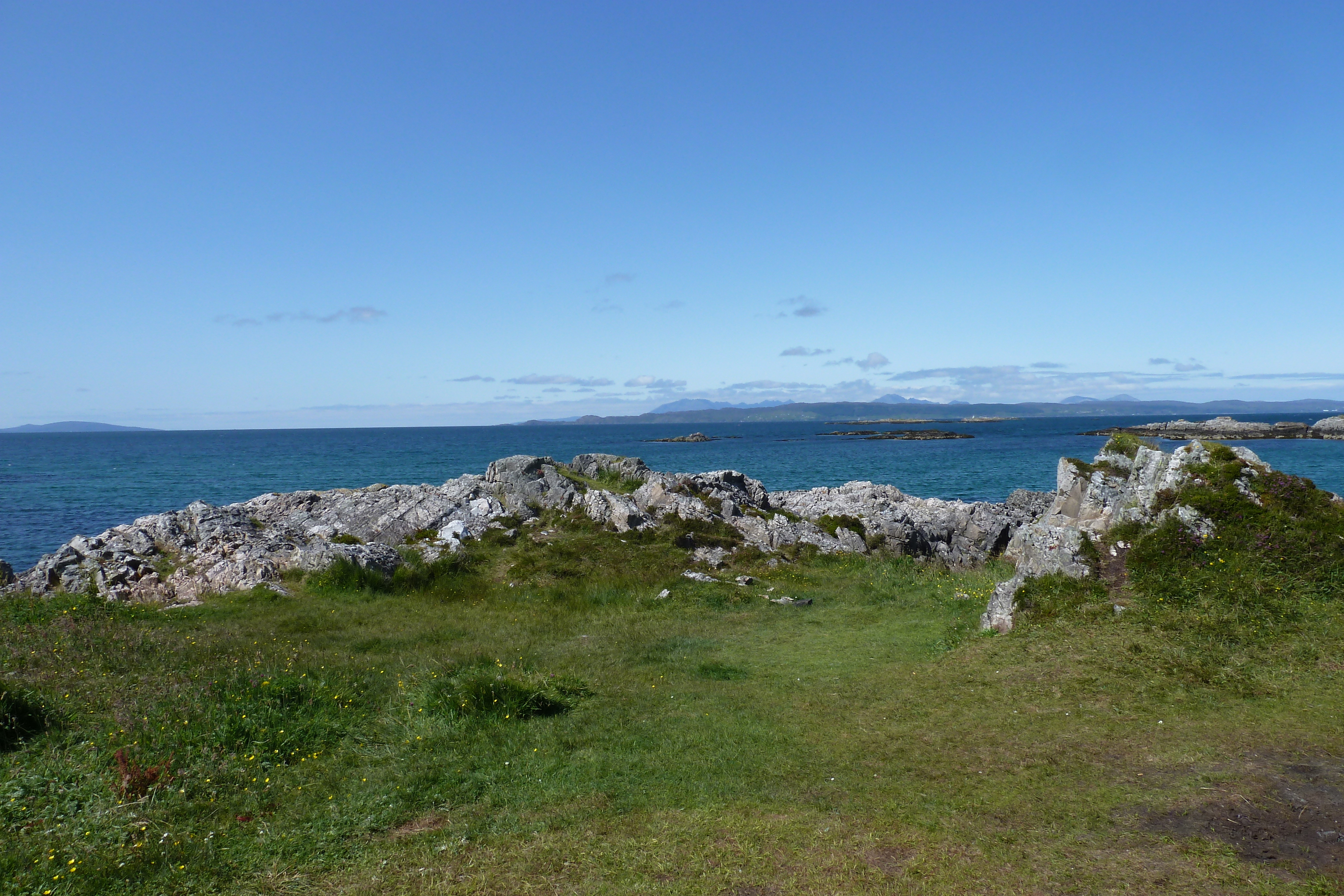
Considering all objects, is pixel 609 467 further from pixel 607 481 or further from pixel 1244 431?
pixel 1244 431

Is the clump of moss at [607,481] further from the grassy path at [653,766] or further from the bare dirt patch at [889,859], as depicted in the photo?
the bare dirt patch at [889,859]

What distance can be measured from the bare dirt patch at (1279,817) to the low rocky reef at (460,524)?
19.2 m

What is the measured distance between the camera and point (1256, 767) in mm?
10758

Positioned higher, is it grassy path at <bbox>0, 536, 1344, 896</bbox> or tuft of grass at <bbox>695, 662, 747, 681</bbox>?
grassy path at <bbox>0, 536, 1344, 896</bbox>

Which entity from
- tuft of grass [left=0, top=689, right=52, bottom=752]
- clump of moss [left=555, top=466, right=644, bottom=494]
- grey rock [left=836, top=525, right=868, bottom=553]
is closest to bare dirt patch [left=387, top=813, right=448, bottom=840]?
tuft of grass [left=0, top=689, right=52, bottom=752]

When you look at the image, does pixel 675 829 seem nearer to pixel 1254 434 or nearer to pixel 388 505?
pixel 388 505

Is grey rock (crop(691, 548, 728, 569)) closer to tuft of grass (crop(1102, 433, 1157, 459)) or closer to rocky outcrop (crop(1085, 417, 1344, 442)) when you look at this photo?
tuft of grass (crop(1102, 433, 1157, 459))

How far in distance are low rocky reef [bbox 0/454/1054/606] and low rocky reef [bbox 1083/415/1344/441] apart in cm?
13318

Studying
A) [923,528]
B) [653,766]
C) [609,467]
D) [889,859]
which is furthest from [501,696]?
[609,467]

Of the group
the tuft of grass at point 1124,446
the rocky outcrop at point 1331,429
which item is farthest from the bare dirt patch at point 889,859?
the rocky outcrop at point 1331,429

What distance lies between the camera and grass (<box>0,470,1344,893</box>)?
885cm

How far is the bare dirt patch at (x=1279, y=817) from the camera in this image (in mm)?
8672

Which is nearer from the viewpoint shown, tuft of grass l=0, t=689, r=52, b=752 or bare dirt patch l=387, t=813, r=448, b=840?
bare dirt patch l=387, t=813, r=448, b=840

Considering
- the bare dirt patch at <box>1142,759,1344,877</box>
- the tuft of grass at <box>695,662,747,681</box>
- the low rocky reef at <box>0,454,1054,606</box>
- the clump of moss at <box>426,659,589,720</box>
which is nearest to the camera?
the bare dirt patch at <box>1142,759,1344,877</box>
